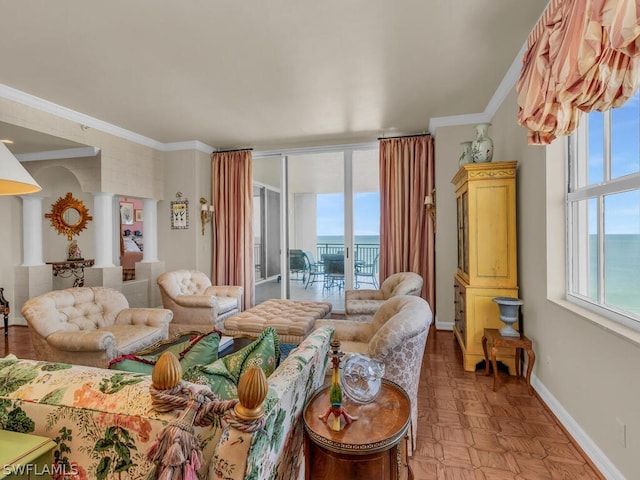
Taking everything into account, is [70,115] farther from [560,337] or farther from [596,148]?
[560,337]

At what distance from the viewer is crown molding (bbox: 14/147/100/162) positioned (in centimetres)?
422

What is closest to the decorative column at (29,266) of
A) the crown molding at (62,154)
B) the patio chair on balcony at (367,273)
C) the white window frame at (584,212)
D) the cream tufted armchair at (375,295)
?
the crown molding at (62,154)

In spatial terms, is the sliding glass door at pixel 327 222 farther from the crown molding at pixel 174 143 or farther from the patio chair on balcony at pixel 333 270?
the crown molding at pixel 174 143

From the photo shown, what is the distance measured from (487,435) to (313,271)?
3934 mm

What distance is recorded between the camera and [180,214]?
17.2 ft

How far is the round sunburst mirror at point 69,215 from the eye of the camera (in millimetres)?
5250

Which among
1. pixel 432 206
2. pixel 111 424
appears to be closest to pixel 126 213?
pixel 432 206

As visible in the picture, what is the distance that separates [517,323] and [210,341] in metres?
2.69

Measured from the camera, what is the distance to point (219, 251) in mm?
5414

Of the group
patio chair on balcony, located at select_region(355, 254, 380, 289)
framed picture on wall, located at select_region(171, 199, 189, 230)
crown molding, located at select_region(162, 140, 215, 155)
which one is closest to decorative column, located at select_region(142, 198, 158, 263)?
framed picture on wall, located at select_region(171, 199, 189, 230)

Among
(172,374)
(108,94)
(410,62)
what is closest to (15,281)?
(108,94)

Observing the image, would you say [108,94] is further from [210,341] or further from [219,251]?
[210,341]

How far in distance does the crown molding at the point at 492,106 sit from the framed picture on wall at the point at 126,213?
236 inches

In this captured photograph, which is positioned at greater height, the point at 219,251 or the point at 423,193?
the point at 423,193
